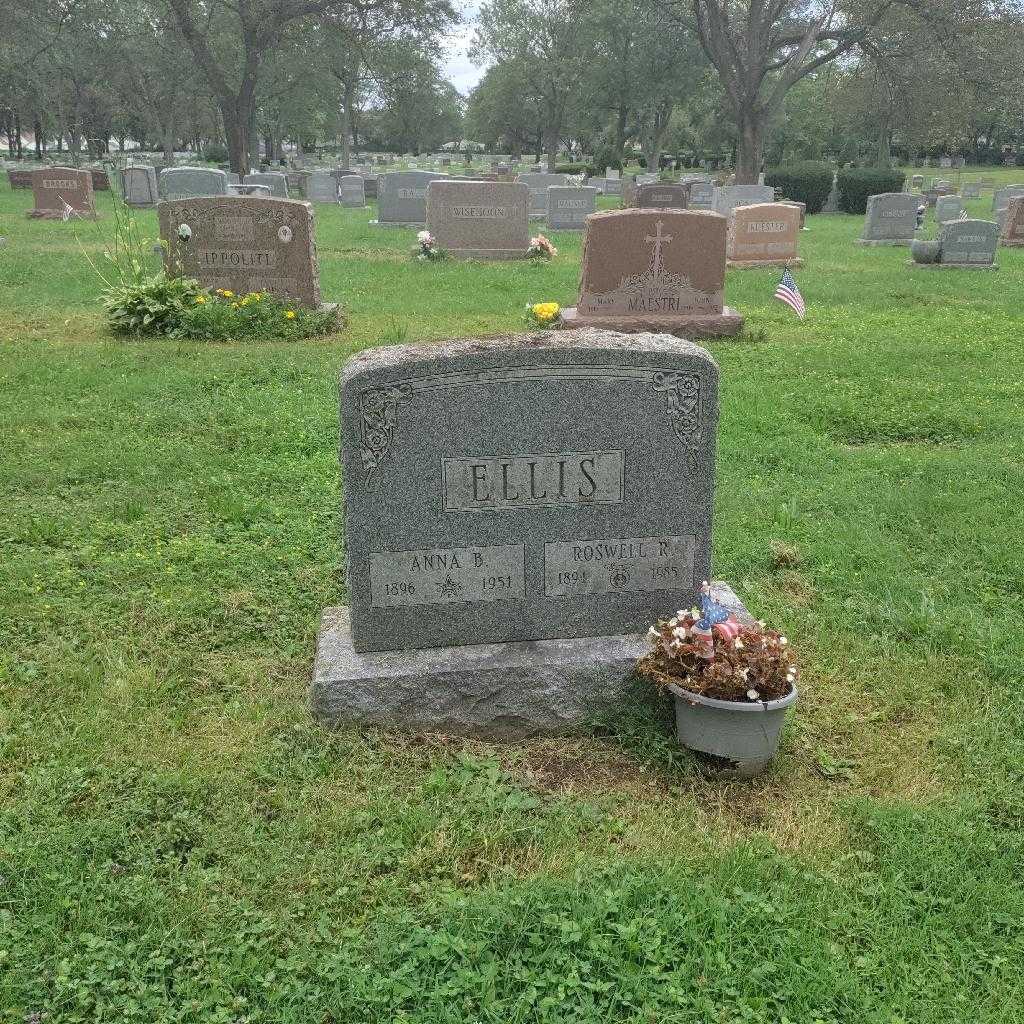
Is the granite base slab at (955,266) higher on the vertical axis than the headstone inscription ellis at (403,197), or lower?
lower

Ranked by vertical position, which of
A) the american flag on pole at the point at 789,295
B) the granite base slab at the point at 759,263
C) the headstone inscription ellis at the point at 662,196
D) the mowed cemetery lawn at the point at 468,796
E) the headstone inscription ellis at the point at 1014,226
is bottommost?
the mowed cemetery lawn at the point at 468,796

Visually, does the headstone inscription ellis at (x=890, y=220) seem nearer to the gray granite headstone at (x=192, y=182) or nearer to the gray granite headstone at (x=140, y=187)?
the gray granite headstone at (x=192, y=182)

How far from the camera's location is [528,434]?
348 centimetres

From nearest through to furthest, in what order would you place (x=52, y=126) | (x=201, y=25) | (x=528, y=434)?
(x=528, y=434) < (x=201, y=25) < (x=52, y=126)

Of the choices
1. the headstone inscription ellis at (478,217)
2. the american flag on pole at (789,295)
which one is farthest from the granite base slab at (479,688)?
the headstone inscription ellis at (478,217)

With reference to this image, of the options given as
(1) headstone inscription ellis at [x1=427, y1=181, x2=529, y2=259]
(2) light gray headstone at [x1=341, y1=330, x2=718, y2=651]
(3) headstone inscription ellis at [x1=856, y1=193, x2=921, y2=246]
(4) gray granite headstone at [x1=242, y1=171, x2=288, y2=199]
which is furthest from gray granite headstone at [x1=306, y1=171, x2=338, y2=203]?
(2) light gray headstone at [x1=341, y1=330, x2=718, y2=651]

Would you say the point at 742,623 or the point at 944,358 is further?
the point at 944,358

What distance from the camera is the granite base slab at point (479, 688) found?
351cm

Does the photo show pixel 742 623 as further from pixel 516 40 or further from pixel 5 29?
pixel 516 40

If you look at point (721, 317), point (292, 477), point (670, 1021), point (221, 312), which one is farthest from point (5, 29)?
point (670, 1021)

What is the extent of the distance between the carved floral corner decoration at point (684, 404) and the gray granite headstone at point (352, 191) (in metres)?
29.8

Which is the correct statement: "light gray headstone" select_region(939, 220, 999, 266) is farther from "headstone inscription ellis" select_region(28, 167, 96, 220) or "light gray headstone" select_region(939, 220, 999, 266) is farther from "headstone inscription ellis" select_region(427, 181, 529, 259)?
"headstone inscription ellis" select_region(28, 167, 96, 220)

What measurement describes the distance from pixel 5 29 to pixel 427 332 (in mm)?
28624

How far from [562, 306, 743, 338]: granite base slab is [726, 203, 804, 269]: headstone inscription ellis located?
7.27 m
